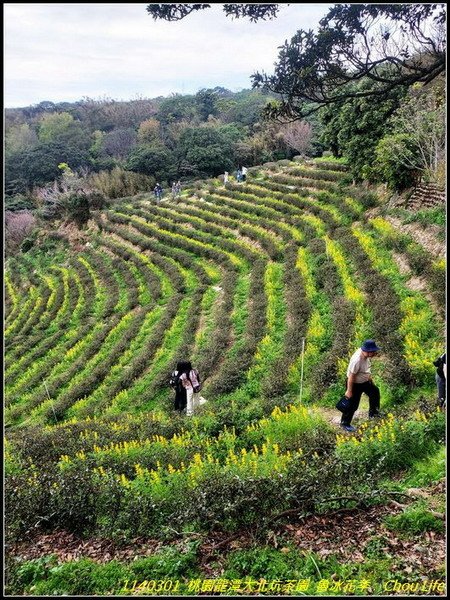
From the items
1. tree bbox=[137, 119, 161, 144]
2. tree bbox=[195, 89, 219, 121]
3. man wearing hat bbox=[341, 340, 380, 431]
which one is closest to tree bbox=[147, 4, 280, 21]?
man wearing hat bbox=[341, 340, 380, 431]

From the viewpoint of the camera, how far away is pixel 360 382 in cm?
686

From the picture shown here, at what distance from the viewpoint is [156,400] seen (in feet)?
37.9

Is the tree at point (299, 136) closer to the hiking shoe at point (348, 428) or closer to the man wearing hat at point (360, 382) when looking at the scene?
the man wearing hat at point (360, 382)

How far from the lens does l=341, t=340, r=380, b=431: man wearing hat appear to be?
21.7ft

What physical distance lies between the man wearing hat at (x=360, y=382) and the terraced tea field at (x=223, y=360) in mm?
300

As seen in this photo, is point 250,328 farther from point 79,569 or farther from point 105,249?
point 105,249

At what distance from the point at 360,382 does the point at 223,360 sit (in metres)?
6.02

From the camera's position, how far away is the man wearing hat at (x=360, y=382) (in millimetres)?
6613

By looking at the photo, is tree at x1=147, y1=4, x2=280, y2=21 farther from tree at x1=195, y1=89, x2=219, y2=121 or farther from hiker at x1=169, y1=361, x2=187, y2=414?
tree at x1=195, y1=89, x2=219, y2=121

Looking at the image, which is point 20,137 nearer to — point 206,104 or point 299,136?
point 206,104

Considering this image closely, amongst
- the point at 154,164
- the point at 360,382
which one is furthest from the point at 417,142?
the point at 154,164

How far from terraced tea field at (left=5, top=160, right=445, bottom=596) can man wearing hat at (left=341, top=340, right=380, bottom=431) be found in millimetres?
300

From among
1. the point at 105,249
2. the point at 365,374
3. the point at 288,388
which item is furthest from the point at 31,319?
the point at 365,374

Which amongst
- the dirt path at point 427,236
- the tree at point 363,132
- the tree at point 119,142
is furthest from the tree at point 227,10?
the tree at point 119,142
